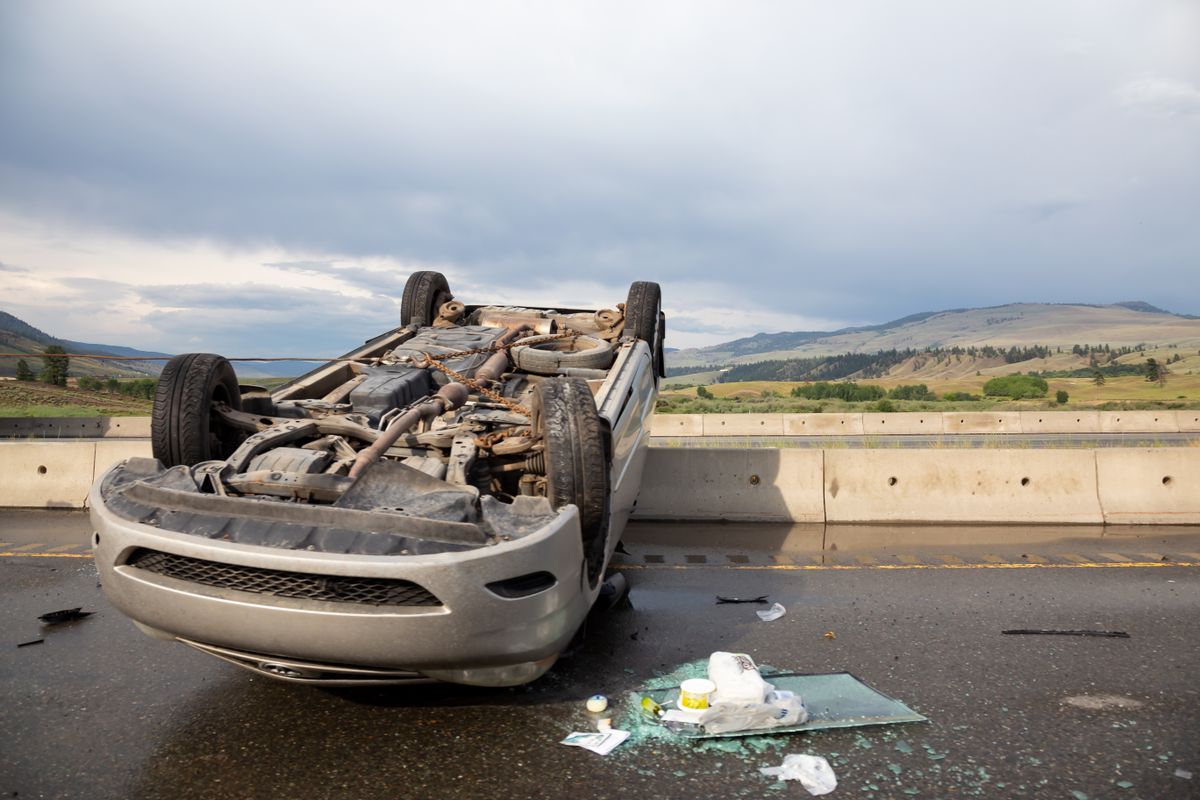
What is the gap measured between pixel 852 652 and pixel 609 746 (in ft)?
5.68

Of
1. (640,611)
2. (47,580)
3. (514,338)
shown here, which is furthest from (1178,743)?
(47,580)

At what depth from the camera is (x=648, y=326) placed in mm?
7336

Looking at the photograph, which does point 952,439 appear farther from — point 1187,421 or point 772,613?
point 772,613

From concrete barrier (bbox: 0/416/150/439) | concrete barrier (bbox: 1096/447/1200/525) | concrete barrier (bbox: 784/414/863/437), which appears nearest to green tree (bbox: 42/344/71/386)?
concrete barrier (bbox: 0/416/150/439)

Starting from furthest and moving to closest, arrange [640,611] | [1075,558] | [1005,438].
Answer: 1. [1005,438]
2. [1075,558]
3. [640,611]

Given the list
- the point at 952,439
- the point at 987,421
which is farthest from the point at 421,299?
the point at 987,421

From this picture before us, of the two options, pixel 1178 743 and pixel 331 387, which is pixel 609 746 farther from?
pixel 331 387

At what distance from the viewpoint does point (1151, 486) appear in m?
8.28

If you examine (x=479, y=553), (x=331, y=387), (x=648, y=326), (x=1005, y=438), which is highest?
(x=648, y=326)

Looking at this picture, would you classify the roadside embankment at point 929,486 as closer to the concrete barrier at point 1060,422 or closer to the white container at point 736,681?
the white container at point 736,681

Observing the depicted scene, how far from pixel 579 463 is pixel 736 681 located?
→ 1.13 m

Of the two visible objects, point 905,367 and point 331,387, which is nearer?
point 331,387

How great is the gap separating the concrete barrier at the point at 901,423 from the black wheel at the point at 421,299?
16.7m

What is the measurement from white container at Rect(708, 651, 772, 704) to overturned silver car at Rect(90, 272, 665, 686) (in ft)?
2.17
